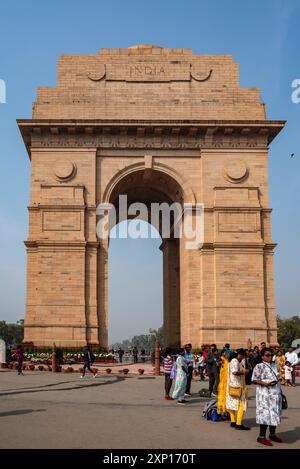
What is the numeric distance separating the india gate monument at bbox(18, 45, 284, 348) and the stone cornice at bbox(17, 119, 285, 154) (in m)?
0.06

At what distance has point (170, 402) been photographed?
16.7 m

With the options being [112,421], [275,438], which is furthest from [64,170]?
[275,438]

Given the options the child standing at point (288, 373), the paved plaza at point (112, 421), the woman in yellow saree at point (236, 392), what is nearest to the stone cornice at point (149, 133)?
the child standing at point (288, 373)

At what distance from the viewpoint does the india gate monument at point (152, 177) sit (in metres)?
33.0

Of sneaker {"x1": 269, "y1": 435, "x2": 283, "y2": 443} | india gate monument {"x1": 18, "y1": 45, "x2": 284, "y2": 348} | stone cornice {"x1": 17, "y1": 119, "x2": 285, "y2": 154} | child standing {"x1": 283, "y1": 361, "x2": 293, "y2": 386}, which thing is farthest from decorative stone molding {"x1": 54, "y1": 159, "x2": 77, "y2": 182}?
sneaker {"x1": 269, "y1": 435, "x2": 283, "y2": 443}

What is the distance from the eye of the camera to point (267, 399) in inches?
428

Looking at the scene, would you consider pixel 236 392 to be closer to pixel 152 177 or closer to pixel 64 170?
pixel 64 170

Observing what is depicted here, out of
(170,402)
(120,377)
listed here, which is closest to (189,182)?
(120,377)

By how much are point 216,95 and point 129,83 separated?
5187mm

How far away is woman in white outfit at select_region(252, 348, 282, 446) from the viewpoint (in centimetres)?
1070

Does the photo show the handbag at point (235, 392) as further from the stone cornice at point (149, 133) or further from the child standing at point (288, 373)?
the stone cornice at point (149, 133)

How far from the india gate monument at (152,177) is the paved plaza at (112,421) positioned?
12606 mm

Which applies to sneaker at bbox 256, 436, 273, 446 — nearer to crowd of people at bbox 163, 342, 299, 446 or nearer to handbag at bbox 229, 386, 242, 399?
crowd of people at bbox 163, 342, 299, 446
